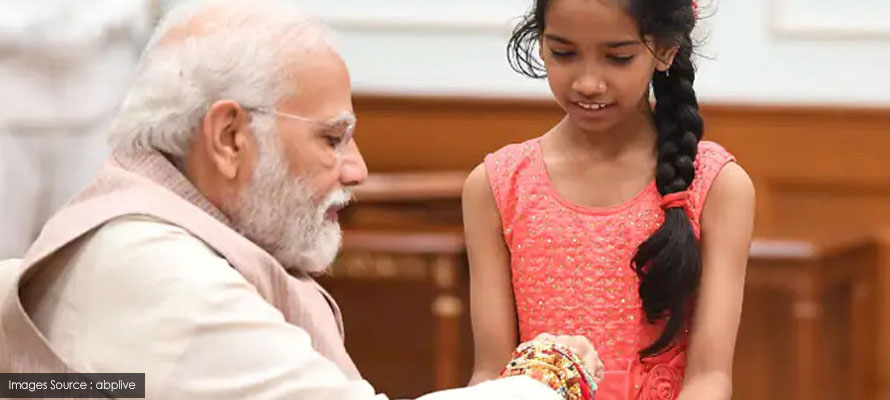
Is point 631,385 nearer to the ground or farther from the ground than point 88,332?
nearer to the ground

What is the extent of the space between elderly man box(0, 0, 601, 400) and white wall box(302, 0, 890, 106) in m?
2.59

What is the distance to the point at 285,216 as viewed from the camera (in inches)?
92.4

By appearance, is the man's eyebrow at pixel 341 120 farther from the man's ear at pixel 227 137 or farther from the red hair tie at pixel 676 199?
the red hair tie at pixel 676 199

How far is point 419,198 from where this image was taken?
4.26 meters

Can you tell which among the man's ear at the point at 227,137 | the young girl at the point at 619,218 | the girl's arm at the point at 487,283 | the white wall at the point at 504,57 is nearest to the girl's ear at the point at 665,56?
the young girl at the point at 619,218

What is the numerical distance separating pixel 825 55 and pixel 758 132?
0.32 metres

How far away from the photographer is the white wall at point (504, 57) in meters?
4.95

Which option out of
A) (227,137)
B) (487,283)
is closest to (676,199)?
(487,283)

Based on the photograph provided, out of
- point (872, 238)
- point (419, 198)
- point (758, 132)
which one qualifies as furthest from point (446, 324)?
point (758, 132)

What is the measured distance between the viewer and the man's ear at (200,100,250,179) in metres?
2.27

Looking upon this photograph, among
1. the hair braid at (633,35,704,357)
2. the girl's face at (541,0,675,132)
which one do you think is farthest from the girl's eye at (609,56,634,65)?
the hair braid at (633,35,704,357)

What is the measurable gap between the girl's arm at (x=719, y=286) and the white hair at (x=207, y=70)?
64cm

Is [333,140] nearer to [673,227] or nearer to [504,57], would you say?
[673,227]

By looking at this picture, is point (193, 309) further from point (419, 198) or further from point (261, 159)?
point (419, 198)
